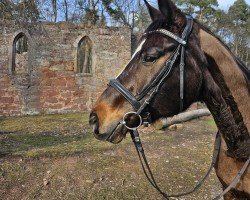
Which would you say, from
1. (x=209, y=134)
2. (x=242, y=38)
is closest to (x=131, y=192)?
(x=209, y=134)

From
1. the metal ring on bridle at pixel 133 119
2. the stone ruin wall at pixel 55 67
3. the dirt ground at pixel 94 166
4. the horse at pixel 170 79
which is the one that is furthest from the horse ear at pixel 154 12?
the stone ruin wall at pixel 55 67

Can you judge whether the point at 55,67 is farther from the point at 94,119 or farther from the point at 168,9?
the point at 168,9

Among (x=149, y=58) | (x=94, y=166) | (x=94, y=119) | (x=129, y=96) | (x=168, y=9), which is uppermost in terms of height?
(x=168, y=9)

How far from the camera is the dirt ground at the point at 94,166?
5074 mm

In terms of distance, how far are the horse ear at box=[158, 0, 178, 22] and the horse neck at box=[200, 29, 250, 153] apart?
28 centimetres

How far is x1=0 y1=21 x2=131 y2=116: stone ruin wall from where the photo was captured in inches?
558

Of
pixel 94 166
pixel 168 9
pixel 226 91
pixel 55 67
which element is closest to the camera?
pixel 168 9

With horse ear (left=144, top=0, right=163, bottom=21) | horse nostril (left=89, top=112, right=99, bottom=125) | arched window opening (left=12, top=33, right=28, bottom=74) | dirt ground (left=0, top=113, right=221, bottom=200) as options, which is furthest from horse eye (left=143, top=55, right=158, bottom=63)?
arched window opening (left=12, top=33, right=28, bottom=74)

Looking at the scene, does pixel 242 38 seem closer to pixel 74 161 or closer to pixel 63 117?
pixel 63 117

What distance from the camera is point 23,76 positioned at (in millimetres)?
14344

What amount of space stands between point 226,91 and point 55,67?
13.1 metres

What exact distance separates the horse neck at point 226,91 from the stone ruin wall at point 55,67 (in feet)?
42.1

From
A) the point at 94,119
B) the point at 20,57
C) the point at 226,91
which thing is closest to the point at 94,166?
the point at 94,119

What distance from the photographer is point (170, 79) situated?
7.11 ft
